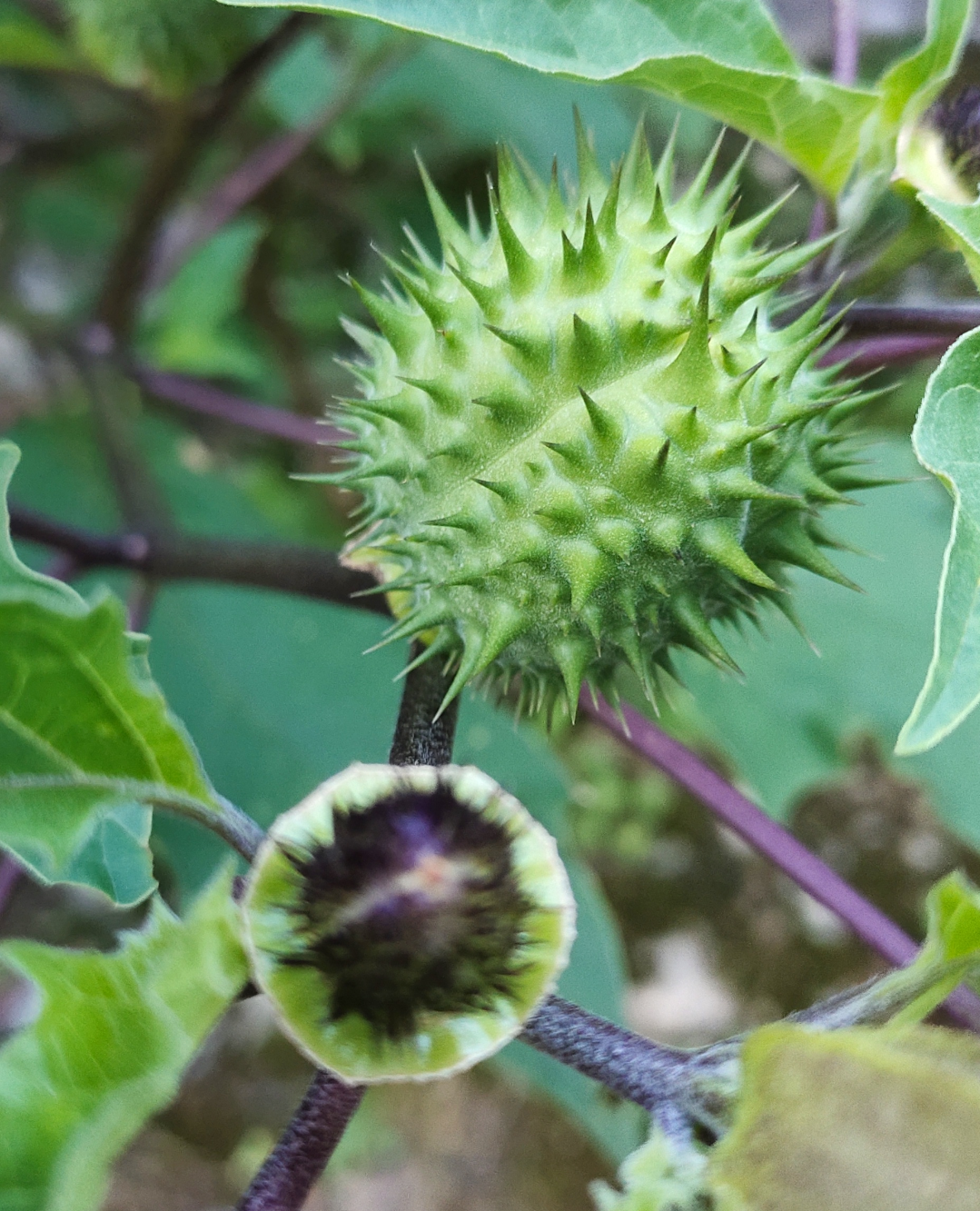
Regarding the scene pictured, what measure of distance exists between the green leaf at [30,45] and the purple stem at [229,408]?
49cm

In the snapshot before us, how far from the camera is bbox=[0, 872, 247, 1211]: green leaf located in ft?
1.38

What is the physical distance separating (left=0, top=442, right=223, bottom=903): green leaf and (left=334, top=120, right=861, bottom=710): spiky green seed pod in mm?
196

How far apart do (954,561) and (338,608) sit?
103 cm

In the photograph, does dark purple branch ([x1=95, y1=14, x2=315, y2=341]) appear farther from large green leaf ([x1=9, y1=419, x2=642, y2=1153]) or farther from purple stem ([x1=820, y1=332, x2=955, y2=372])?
purple stem ([x1=820, y1=332, x2=955, y2=372])

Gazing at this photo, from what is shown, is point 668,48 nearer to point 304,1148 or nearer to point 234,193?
point 304,1148

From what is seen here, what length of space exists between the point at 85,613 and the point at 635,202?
45cm

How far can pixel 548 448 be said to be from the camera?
654mm

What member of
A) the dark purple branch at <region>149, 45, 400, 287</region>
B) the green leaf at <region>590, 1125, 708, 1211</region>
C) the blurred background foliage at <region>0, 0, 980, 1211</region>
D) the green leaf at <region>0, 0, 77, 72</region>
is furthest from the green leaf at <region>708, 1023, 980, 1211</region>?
the green leaf at <region>0, 0, 77, 72</region>

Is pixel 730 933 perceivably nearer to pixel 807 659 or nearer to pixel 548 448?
pixel 807 659

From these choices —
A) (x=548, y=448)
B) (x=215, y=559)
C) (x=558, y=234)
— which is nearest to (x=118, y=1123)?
(x=548, y=448)

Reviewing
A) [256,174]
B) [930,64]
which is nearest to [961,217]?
[930,64]

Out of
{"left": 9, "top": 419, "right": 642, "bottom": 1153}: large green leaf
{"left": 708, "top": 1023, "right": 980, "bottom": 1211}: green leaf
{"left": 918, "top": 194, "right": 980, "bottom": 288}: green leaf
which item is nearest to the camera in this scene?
{"left": 708, "top": 1023, "right": 980, "bottom": 1211}: green leaf

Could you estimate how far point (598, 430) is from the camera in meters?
0.63

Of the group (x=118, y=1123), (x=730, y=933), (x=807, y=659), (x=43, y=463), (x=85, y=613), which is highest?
(x=85, y=613)
